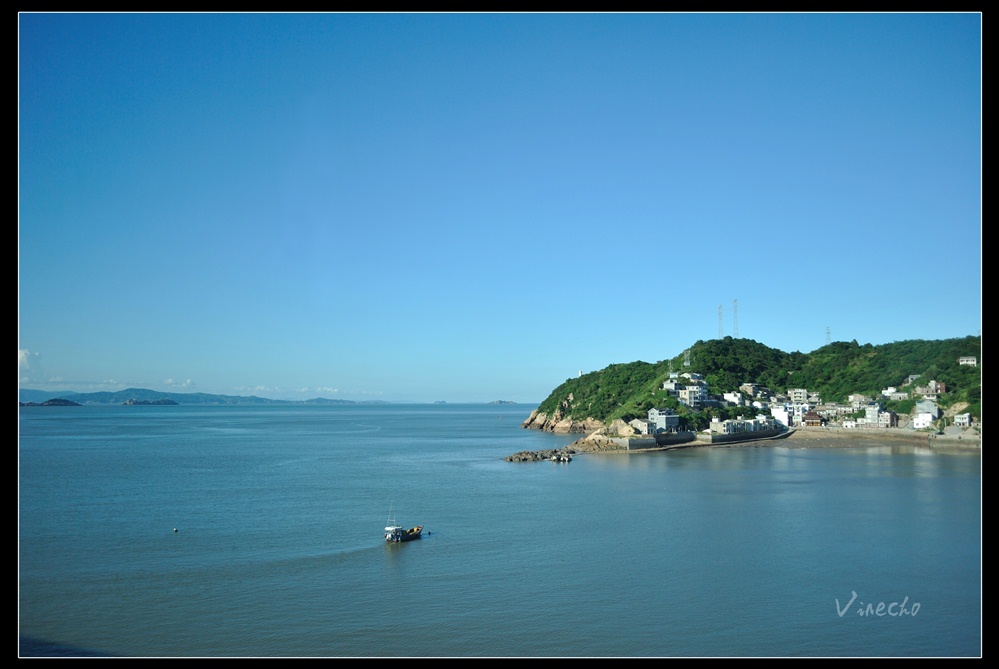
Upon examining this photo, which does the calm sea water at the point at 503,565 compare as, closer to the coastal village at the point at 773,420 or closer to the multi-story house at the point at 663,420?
the coastal village at the point at 773,420

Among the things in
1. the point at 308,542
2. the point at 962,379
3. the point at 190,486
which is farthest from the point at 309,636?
the point at 962,379

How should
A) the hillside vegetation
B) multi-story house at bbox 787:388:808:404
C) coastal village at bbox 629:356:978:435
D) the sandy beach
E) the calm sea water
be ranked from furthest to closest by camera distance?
1. multi-story house at bbox 787:388:808:404
2. the hillside vegetation
3. coastal village at bbox 629:356:978:435
4. the sandy beach
5. the calm sea water

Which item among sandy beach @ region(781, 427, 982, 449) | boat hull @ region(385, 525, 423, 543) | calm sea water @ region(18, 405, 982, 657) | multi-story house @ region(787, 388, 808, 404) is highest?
multi-story house @ region(787, 388, 808, 404)

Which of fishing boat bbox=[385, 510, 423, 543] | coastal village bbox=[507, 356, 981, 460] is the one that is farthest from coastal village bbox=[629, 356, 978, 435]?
fishing boat bbox=[385, 510, 423, 543]

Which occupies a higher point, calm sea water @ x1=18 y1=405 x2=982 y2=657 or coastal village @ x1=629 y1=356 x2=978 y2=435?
coastal village @ x1=629 y1=356 x2=978 y2=435

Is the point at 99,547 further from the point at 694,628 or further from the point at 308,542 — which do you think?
the point at 694,628

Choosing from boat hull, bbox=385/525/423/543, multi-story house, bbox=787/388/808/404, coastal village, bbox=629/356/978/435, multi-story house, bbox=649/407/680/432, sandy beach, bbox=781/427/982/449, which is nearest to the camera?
boat hull, bbox=385/525/423/543

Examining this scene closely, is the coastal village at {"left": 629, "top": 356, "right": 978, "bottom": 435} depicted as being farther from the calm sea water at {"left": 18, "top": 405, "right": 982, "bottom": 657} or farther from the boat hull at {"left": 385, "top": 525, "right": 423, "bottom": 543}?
the boat hull at {"left": 385, "top": 525, "right": 423, "bottom": 543}

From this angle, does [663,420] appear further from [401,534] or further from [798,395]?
[401,534]
